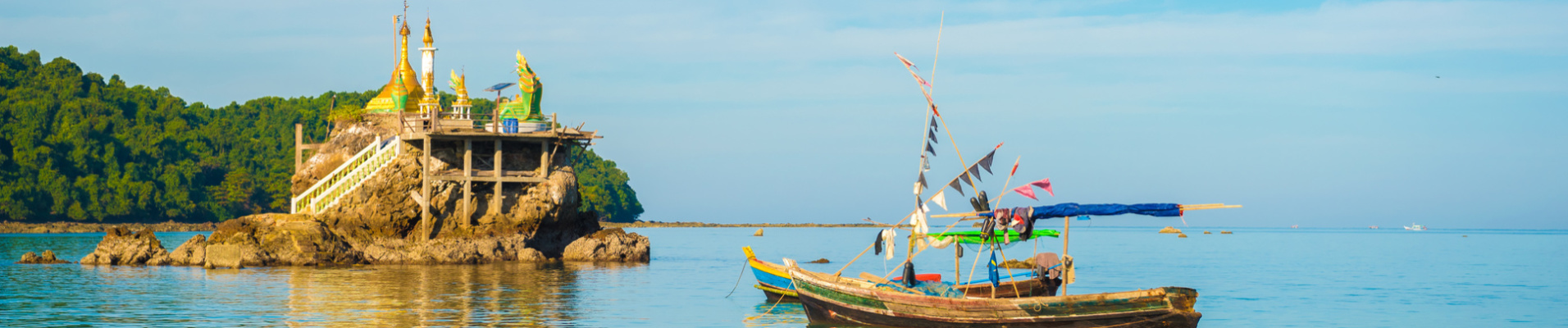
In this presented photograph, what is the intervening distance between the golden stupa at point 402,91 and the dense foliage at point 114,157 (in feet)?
122

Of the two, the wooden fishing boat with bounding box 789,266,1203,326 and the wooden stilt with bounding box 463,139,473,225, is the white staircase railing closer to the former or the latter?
the wooden stilt with bounding box 463,139,473,225

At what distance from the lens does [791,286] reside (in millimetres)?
30984

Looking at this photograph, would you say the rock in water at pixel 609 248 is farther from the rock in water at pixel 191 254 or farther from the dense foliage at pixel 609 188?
the dense foliage at pixel 609 188

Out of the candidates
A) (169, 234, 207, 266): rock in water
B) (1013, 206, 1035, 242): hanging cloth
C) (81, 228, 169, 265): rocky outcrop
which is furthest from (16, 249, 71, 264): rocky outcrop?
(1013, 206, 1035, 242): hanging cloth

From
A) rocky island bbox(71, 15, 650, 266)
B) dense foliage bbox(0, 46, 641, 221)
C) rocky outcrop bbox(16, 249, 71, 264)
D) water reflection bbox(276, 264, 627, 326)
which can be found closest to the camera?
water reflection bbox(276, 264, 627, 326)

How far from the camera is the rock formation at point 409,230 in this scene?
1687 inches

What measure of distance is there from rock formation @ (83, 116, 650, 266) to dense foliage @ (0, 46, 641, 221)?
45716 millimetres

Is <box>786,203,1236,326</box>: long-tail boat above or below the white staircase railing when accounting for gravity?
below

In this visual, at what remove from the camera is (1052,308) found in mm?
22953

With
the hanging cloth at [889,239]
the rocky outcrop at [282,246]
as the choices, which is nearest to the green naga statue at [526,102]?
the rocky outcrop at [282,246]

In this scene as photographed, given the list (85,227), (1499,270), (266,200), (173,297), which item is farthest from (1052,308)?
(266,200)

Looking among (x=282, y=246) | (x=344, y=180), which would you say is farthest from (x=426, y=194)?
(x=282, y=246)

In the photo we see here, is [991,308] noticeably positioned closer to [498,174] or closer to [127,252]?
[498,174]

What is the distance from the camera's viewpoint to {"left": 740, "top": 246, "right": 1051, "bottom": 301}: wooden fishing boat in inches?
1038
